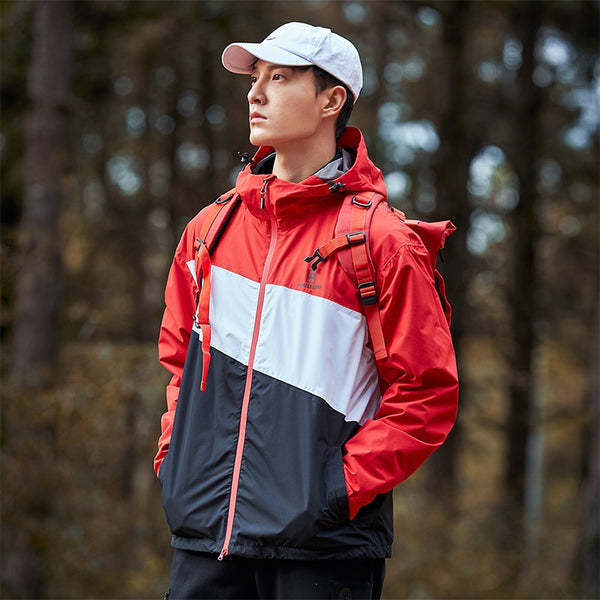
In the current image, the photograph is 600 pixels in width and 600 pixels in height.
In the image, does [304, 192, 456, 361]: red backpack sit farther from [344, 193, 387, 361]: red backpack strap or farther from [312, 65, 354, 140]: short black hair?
[312, 65, 354, 140]: short black hair

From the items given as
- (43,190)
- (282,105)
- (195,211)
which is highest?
(282,105)

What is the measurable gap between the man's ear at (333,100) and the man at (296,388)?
20mm

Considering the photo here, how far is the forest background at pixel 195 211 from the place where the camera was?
9.52 meters

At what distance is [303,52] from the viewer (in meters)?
3.11

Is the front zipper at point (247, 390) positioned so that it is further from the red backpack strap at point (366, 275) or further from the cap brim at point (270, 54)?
the cap brim at point (270, 54)

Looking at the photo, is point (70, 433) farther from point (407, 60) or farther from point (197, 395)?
point (407, 60)

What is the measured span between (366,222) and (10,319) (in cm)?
858

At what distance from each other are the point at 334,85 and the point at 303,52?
0.58 feet

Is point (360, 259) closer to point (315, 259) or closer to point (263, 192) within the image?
point (315, 259)

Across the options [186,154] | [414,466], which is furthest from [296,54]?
[186,154]

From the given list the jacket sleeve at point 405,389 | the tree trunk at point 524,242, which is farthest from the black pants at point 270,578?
the tree trunk at point 524,242

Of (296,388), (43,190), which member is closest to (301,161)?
(296,388)

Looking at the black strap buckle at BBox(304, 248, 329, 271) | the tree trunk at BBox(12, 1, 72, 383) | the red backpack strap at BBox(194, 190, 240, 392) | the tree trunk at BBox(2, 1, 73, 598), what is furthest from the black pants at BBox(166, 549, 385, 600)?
the tree trunk at BBox(12, 1, 72, 383)

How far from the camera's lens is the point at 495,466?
2736 centimetres
